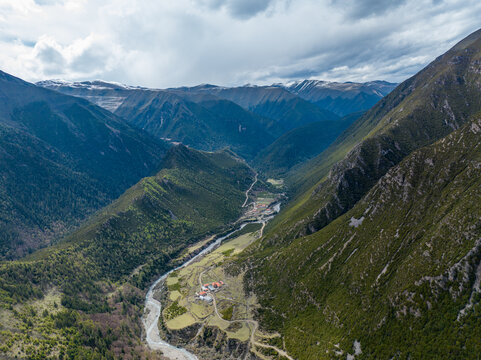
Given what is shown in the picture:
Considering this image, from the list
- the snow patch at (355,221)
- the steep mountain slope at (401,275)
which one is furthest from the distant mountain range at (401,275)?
the snow patch at (355,221)

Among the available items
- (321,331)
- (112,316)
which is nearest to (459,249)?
(321,331)

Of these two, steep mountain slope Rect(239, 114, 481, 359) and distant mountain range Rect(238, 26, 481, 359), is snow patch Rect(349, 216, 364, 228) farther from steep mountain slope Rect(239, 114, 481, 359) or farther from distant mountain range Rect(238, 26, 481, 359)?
steep mountain slope Rect(239, 114, 481, 359)

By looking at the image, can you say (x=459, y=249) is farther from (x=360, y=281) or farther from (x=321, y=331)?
(x=321, y=331)

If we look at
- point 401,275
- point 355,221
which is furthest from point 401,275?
point 355,221

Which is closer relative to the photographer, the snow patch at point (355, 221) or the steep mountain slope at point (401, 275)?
the steep mountain slope at point (401, 275)

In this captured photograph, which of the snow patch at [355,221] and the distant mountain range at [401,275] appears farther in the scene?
the snow patch at [355,221]

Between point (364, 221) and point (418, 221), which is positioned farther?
point (364, 221)

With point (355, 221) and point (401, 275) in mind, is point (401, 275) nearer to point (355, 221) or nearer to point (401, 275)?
point (401, 275)

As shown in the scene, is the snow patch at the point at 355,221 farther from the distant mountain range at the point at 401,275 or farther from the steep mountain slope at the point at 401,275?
the steep mountain slope at the point at 401,275
